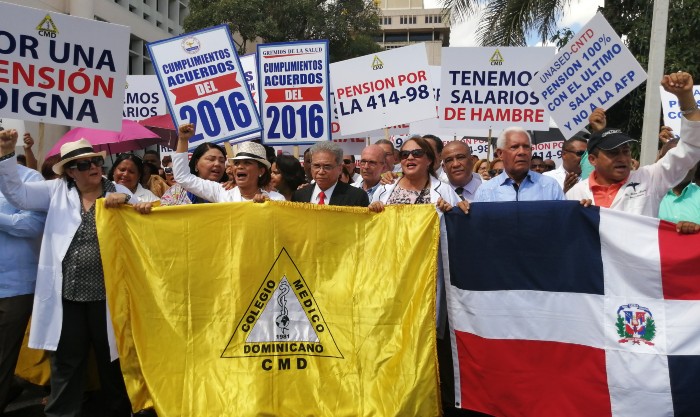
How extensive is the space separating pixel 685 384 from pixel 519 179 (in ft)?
5.68

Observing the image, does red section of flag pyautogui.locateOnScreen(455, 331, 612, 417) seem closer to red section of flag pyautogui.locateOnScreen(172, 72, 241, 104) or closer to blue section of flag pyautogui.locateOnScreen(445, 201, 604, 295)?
blue section of flag pyautogui.locateOnScreen(445, 201, 604, 295)

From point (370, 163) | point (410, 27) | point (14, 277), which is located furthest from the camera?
point (410, 27)

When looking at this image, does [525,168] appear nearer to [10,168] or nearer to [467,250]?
[467,250]

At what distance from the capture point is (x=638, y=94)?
14.1 m

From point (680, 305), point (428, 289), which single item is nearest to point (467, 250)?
point (428, 289)

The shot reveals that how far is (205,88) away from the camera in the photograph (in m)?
6.49

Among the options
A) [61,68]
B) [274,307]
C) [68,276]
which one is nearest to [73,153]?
[68,276]

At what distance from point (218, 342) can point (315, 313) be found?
0.62m

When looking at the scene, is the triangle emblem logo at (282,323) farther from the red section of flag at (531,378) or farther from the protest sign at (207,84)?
the protest sign at (207,84)

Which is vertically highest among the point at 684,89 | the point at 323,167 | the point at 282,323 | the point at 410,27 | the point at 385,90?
the point at 410,27

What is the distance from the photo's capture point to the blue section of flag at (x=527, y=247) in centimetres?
396

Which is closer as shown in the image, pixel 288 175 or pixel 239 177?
pixel 239 177

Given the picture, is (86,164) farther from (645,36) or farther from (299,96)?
(645,36)

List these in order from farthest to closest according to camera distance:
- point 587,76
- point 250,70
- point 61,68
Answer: point 250,70
point 587,76
point 61,68
